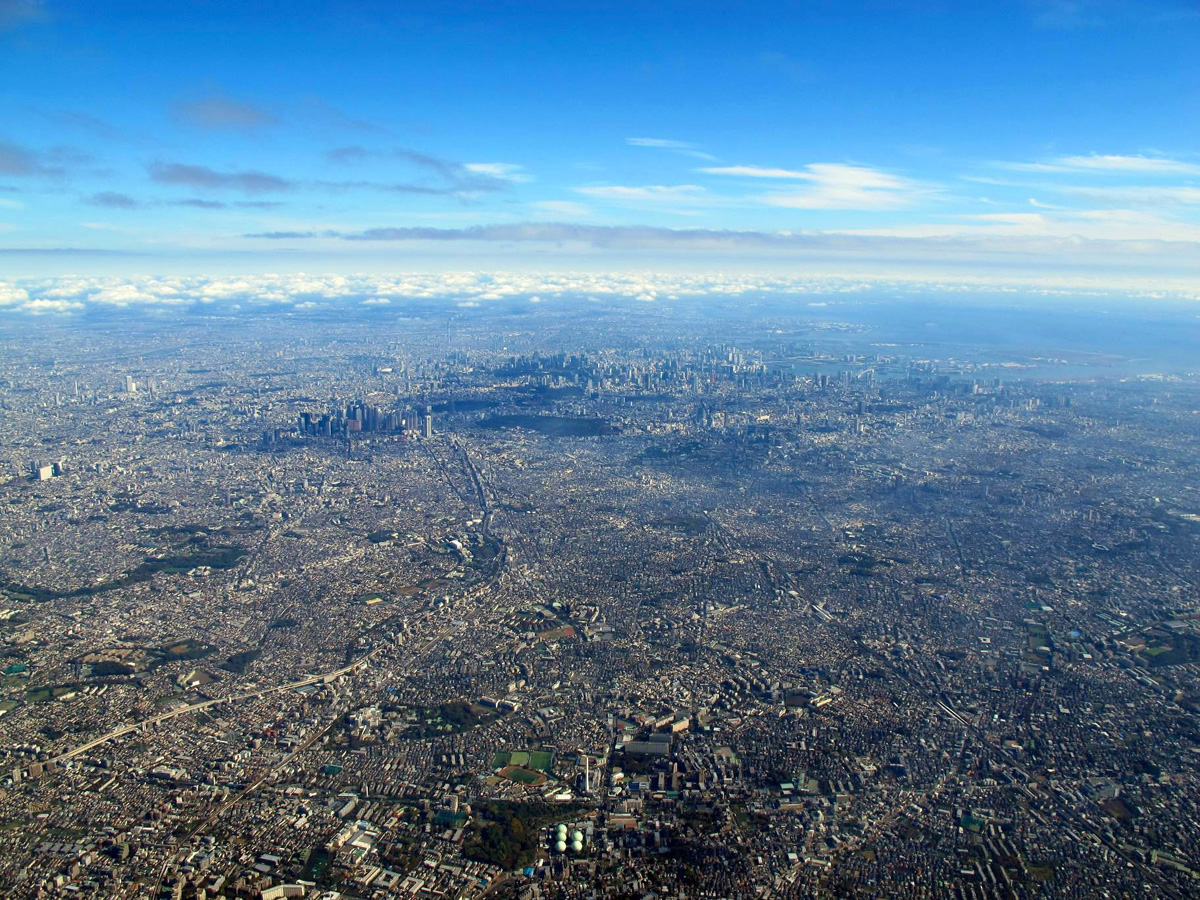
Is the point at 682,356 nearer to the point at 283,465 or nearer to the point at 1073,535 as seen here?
the point at 283,465

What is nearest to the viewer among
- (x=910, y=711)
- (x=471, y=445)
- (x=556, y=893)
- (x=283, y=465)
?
(x=556, y=893)

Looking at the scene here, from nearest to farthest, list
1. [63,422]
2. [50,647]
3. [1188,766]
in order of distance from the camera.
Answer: [1188,766] → [50,647] → [63,422]

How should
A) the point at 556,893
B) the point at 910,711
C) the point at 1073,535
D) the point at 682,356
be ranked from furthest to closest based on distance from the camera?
the point at 682,356, the point at 1073,535, the point at 910,711, the point at 556,893

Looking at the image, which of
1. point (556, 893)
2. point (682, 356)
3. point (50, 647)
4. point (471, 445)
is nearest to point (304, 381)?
point (471, 445)

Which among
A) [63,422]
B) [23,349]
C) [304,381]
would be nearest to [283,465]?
[63,422]

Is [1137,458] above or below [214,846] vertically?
above

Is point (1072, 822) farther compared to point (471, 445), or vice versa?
point (471, 445)

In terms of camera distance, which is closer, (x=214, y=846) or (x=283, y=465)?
(x=214, y=846)

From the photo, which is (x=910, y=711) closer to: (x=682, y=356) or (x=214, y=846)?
(x=214, y=846)

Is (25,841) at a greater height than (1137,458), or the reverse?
(1137,458)
